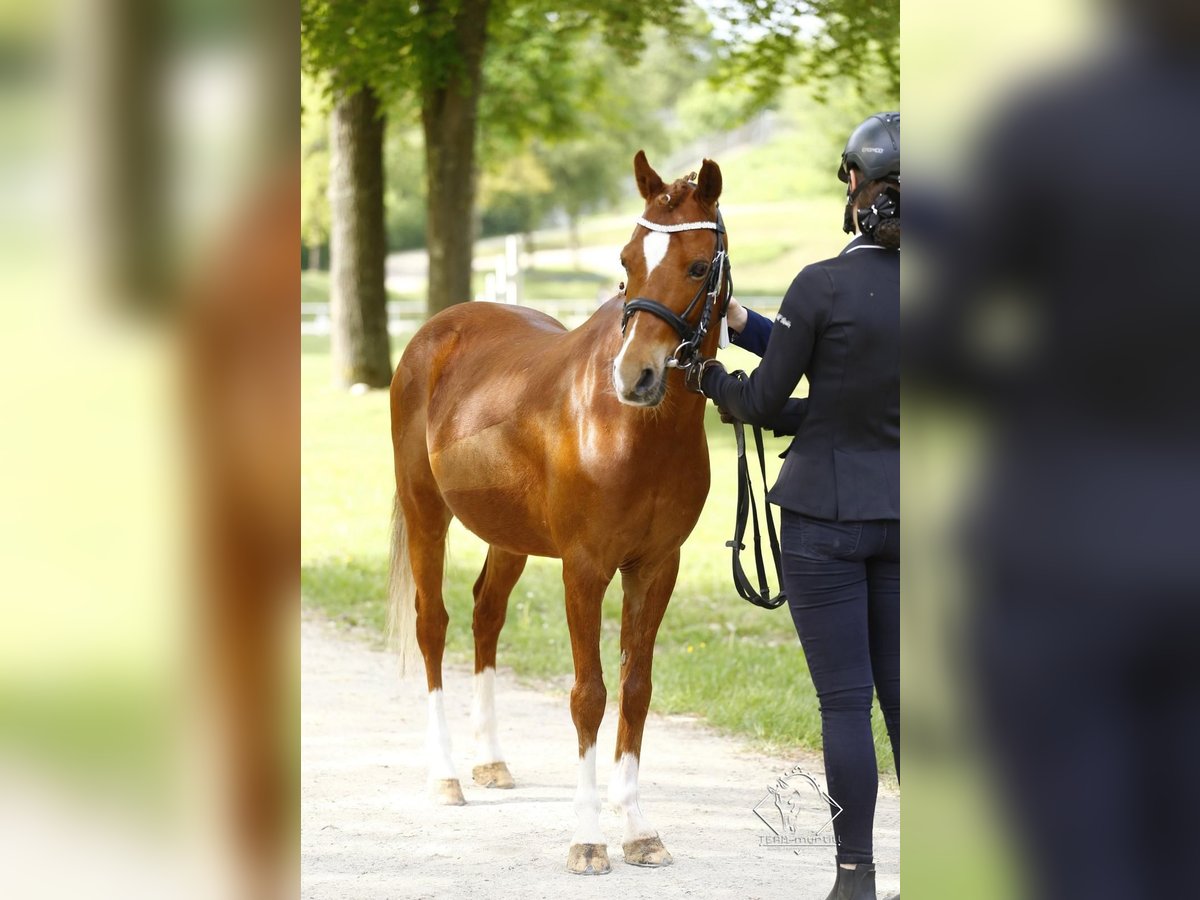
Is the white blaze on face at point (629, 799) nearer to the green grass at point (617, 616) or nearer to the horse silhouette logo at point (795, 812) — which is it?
the horse silhouette logo at point (795, 812)

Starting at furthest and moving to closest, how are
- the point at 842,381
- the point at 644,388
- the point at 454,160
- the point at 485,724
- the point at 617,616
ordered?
the point at 454,160 → the point at 617,616 → the point at 485,724 → the point at 644,388 → the point at 842,381

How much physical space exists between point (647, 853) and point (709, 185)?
7.55 feet

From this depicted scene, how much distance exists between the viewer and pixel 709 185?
167 inches

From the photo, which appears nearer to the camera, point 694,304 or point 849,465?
point 849,465

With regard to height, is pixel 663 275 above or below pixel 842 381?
above

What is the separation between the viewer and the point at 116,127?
6.01 feet

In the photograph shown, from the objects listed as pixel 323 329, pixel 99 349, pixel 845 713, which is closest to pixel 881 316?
pixel 845 713

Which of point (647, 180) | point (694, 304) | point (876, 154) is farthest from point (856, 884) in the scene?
point (647, 180)

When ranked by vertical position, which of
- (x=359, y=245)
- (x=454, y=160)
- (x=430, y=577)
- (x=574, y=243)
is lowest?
(x=430, y=577)

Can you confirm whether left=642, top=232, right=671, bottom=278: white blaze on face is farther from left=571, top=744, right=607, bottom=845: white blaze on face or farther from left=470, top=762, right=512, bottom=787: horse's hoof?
left=470, top=762, right=512, bottom=787: horse's hoof

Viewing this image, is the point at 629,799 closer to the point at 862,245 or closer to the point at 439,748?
the point at 439,748

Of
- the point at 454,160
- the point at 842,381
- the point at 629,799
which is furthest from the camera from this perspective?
the point at 454,160

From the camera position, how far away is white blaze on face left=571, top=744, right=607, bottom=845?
4.67 m

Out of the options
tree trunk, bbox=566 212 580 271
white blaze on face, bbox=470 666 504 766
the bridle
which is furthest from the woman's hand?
tree trunk, bbox=566 212 580 271
